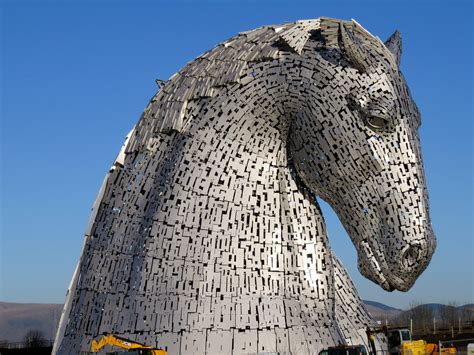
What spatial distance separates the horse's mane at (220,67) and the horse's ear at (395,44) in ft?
1.37

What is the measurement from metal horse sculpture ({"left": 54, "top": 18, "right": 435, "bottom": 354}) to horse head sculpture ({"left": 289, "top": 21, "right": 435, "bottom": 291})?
15 mm

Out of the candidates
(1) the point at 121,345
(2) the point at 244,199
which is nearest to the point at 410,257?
(2) the point at 244,199

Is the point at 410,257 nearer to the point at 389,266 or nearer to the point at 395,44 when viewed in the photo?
the point at 389,266

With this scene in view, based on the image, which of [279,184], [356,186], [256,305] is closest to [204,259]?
[256,305]

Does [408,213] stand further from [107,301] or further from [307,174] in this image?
[107,301]

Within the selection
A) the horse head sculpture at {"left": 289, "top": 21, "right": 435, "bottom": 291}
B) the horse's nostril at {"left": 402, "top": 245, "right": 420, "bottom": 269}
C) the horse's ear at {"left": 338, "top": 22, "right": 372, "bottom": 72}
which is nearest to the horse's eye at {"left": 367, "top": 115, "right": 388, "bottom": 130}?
the horse head sculpture at {"left": 289, "top": 21, "right": 435, "bottom": 291}

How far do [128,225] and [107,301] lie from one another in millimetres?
884

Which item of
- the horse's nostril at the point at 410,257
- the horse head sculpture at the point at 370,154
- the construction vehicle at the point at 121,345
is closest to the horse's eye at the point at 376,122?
the horse head sculpture at the point at 370,154

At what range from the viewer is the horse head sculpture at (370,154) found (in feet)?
26.1

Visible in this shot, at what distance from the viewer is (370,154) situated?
26.7ft

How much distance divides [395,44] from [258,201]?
2505 mm

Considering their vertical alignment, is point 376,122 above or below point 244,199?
above

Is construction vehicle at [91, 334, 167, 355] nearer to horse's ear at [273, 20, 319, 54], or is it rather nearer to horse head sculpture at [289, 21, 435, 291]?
horse head sculpture at [289, 21, 435, 291]

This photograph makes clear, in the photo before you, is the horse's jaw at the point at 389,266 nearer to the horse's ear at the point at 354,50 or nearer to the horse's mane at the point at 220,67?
the horse's ear at the point at 354,50
